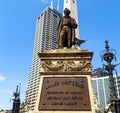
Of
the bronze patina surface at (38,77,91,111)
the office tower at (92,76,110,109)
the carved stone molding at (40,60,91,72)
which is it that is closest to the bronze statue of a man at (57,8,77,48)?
the carved stone molding at (40,60,91,72)

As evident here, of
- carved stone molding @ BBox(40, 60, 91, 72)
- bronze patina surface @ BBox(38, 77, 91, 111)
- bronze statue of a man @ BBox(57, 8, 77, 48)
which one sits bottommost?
bronze patina surface @ BBox(38, 77, 91, 111)

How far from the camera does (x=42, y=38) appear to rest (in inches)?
5768

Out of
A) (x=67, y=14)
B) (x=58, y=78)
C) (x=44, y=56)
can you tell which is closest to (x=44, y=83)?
(x=58, y=78)

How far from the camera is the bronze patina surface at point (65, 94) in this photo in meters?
7.48

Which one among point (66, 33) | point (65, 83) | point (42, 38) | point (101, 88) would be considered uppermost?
point (42, 38)

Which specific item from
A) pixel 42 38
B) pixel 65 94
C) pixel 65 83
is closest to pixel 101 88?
pixel 42 38

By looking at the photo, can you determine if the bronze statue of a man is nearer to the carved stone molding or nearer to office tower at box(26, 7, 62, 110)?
the carved stone molding

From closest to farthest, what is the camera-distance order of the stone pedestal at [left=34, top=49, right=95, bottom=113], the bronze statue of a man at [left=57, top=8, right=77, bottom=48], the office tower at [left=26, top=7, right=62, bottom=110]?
the stone pedestal at [left=34, top=49, right=95, bottom=113] < the bronze statue of a man at [left=57, top=8, right=77, bottom=48] < the office tower at [left=26, top=7, right=62, bottom=110]

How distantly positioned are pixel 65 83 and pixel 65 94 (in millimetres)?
444

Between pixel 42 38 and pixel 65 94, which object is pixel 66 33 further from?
pixel 42 38

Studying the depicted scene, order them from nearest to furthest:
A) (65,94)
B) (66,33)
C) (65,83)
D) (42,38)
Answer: (65,94), (65,83), (66,33), (42,38)

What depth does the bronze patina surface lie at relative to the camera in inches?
294

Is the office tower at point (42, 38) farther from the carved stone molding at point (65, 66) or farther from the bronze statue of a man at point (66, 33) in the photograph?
the carved stone molding at point (65, 66)

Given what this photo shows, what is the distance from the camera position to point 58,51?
8.59 metres
